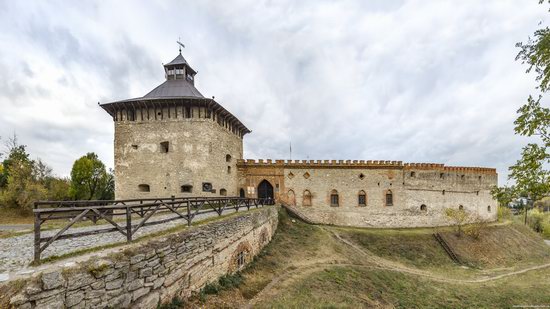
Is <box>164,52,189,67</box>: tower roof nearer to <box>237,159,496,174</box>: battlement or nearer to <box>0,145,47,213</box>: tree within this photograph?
<box>237,159,496,174</box>: battlement

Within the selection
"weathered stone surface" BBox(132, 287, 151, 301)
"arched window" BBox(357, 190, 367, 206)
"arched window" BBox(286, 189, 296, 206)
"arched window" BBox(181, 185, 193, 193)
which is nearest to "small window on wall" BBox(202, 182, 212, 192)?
"arched window" BBox(181, 185, 193, 193)

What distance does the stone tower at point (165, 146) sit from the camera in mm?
17156

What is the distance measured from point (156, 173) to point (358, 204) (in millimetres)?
16652

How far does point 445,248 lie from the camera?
1973cm

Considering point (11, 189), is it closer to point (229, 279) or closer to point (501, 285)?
point (229, 279)

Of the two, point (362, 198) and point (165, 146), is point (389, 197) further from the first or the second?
point (165, 146)

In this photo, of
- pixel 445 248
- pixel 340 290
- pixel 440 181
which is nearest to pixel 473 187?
pixel 440 181

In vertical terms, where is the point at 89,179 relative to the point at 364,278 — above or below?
above

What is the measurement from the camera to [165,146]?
17.8 metres

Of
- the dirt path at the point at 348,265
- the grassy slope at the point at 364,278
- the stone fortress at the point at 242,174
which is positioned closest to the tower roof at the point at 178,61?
the stone fortress at the point at 242,174

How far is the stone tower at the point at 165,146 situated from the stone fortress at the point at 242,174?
0.07 meters

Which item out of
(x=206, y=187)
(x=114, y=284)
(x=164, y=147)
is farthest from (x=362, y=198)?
(x=114, y=284)

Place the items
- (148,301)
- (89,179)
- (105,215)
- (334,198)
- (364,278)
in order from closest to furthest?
(148,301) < (105,215) < (364,278) < (334,198) < (89,179)

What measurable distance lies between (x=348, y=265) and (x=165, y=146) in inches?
548
